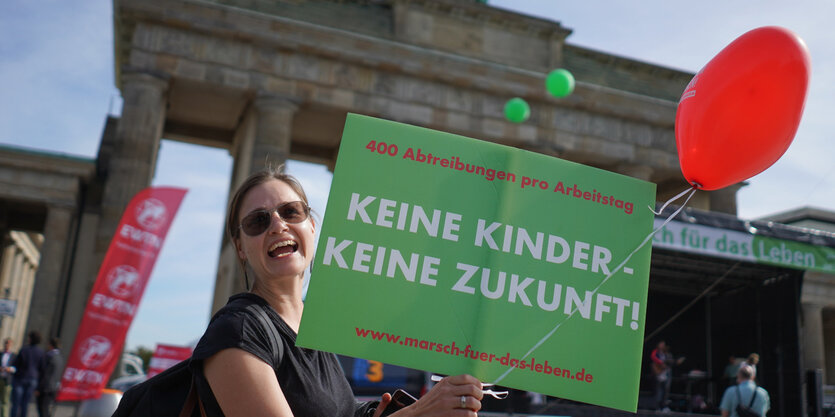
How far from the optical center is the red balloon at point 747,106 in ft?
7.90

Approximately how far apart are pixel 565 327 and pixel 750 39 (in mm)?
1337

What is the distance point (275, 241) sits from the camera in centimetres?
194

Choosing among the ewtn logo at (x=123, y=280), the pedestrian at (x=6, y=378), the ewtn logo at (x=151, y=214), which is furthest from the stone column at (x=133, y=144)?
the ewtn logo at (x=123, y=280)

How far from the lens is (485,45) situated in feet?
76.3

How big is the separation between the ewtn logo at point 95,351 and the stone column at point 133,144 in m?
10.6

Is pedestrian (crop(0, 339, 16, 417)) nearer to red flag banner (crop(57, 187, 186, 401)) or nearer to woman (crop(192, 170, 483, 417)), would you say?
red flag banner (crop(57, 187, 186, 401))

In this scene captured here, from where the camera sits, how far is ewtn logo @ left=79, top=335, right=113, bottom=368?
353 inches

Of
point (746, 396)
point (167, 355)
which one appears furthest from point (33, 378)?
point (746, 396)

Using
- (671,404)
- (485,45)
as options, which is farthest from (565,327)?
(485,45)

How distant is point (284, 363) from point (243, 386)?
0.68 ft

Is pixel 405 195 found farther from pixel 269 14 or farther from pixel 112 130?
pixel 112 130

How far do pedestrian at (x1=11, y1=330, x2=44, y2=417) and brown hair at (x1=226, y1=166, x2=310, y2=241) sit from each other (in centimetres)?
1006

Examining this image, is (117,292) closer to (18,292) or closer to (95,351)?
(95,351)

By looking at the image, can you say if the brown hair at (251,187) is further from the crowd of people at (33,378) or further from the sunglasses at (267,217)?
the crowd of people at (33,378)
